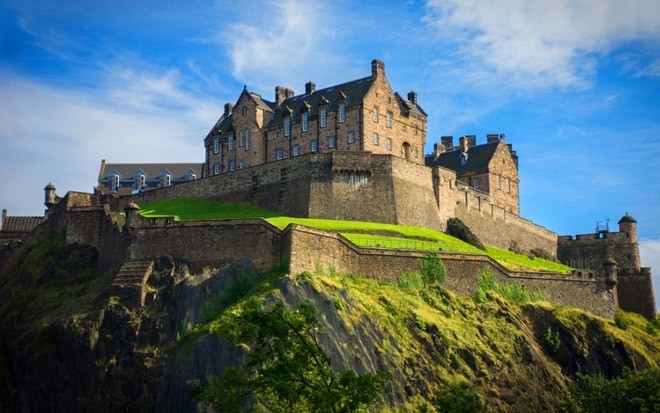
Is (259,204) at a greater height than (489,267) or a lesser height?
greater

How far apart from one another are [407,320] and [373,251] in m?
6.30

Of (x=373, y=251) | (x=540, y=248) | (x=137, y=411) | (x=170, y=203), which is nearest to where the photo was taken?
(x=137, y=411)

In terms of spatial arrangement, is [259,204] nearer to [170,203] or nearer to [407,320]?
[170,203]

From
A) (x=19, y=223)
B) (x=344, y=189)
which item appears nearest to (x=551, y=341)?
(x=344, y=189)

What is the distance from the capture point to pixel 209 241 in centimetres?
6681

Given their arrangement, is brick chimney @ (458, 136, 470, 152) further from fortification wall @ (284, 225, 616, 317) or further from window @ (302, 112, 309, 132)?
fortification wall @ (284, 225, 616, 317)

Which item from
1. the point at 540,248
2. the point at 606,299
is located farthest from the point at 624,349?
the point at 540,248

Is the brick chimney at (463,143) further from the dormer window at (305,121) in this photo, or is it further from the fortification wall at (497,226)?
the dormer window at (305,121)

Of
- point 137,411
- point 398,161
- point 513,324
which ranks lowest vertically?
point 137,411

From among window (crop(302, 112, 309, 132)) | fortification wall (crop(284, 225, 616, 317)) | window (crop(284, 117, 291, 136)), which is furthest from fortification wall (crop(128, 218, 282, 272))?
window (crop(284, 117, 291, 136))

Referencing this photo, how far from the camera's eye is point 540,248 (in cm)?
9831

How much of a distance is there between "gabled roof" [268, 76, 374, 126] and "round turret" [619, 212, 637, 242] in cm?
3058

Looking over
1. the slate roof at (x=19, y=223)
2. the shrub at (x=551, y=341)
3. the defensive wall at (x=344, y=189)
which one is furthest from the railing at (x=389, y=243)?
the slate roof at (x=19, y=223)

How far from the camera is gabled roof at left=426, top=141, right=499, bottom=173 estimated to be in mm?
101750
